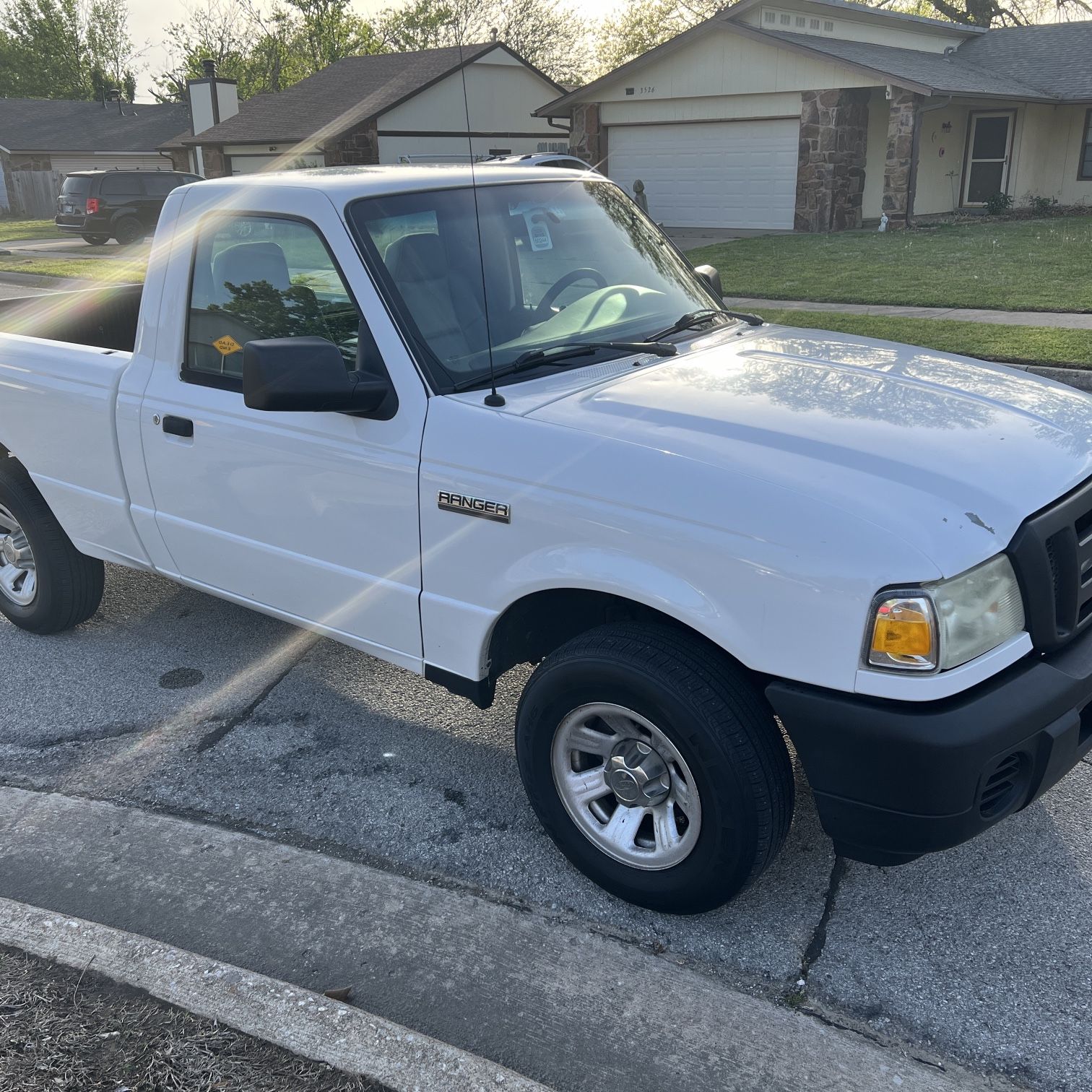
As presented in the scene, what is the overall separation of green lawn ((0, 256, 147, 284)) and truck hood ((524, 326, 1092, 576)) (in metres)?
15.3

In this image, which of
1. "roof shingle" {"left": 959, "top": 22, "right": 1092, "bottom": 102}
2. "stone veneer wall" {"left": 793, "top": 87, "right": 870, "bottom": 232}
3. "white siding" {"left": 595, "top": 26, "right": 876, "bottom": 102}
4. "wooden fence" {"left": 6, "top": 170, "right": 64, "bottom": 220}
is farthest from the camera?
"wooden fence" {"left": 6, "top": 170, "right": 64, "bottom": 220}

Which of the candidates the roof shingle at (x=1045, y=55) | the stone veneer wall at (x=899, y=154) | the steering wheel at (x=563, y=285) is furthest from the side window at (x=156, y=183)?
the steering wheel at (x=563, y=285)

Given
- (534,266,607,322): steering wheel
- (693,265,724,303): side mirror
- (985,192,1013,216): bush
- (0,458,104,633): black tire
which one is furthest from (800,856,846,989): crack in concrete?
(985,192,1013,216): bush

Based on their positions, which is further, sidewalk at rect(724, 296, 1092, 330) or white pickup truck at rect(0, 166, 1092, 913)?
sidewalk at rect(724, 296, 1092, 330)

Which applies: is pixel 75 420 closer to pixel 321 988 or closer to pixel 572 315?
pixel 572 315

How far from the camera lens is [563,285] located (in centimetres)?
367

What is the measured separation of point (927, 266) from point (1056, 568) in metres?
14.0

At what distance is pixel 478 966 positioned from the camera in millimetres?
2762

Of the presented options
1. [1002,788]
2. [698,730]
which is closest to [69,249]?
[698,730]

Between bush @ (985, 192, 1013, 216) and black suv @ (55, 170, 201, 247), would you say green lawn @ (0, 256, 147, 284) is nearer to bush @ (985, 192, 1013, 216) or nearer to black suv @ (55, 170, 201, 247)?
black suv @ (55, 170, 201, 247)

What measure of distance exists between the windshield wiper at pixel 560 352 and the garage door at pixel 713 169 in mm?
20568

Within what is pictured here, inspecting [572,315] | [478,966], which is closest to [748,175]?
[572,315]

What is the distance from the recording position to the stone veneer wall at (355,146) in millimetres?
28375

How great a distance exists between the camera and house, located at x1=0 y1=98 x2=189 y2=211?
4694 cm
